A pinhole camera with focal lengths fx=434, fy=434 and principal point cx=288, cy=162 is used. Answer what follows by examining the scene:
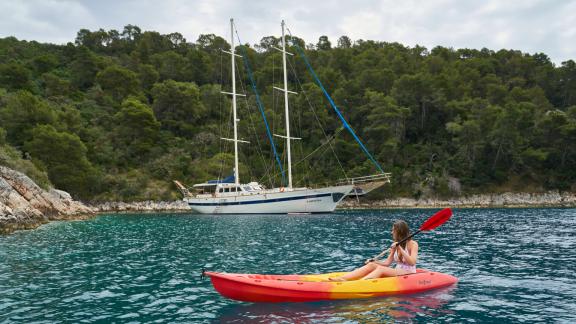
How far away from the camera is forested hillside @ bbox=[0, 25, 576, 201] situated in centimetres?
5591

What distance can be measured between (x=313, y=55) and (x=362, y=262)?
80.1 meters

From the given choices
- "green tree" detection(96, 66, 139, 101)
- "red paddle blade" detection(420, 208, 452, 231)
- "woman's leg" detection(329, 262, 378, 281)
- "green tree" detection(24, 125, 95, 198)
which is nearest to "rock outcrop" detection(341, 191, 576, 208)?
"green tree" detection(24, 125, 95, 198)

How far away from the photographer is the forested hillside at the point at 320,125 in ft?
183

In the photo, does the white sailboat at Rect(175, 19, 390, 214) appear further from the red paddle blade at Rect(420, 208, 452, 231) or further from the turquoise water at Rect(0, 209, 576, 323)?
the red paddle blade at Rect(420, 208, 452, 231)

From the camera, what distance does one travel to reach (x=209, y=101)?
253ft

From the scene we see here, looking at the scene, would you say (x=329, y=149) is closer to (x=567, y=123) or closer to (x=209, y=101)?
(x=209, y=101)

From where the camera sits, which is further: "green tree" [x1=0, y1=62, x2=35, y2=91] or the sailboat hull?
"green tree" [x1=0, y1=62, x2=35, y2=91]

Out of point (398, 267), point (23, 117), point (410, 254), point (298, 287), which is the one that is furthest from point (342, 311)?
point (23, 117)

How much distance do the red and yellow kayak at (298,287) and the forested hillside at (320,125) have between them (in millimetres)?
35674

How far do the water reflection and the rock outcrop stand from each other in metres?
45.4

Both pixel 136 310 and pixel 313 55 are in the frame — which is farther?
pixel 313 55

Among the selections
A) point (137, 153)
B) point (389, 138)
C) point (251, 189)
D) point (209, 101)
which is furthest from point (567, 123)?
point (137, 153)

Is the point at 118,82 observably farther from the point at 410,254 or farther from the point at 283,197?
→ the point at 410,254

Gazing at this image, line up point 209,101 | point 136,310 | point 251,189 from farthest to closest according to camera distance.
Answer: point 209,101
point 251,189
point 136,310
